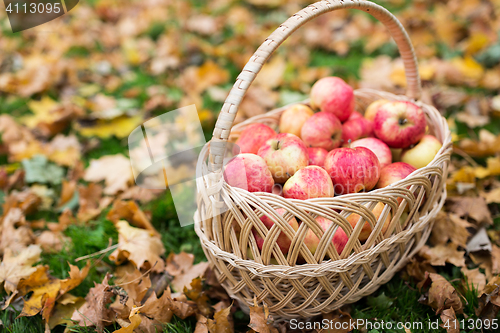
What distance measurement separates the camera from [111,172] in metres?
2.02

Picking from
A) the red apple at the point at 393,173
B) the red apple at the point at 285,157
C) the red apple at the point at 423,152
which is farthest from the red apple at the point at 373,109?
the red apple at the point at 285,157

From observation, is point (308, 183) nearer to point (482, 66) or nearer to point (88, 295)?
point (88, 295)

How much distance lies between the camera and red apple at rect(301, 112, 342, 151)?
1387 mm

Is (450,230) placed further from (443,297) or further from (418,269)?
(443,297)

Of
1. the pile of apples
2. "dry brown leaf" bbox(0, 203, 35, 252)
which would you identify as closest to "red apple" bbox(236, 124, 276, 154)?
the pile of apples

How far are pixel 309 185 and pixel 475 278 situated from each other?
0.77 m

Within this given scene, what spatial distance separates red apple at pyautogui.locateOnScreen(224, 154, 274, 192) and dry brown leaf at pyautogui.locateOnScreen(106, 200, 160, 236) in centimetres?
64

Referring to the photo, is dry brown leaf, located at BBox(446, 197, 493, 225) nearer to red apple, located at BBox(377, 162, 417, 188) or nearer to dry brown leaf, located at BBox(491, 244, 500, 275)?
dry brown leaf, located at BBox(491, 244, 500, 275)

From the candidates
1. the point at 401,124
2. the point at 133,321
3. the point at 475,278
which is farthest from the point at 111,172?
the point at 475,278

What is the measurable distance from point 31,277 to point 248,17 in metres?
3.33

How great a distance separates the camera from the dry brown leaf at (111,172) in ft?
6.33

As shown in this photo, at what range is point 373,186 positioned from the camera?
48.4 inches

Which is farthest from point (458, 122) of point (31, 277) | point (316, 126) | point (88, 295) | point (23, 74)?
point (23, 74)

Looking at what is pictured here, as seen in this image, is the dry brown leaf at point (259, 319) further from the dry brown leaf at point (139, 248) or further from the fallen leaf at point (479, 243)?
the fallen leaf at point (479, 243)
